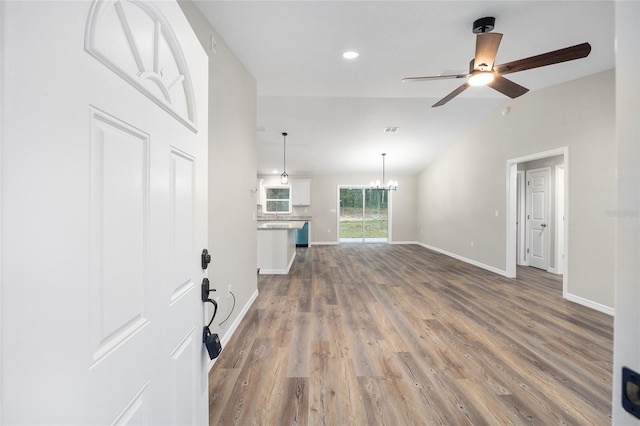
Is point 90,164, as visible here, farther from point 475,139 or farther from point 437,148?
point 437,148

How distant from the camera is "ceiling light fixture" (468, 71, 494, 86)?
7.85 feet

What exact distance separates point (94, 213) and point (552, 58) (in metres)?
2.97

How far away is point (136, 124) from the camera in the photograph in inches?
25.4

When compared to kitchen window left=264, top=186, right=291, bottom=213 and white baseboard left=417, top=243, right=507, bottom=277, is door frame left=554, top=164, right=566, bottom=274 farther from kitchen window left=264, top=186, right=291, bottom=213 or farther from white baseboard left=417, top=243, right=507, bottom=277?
kitchen window left=264, top=186, right=291, bottom=213

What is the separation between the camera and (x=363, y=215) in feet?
30.5

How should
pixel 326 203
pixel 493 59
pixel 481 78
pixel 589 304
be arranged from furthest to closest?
pixel 326 203 < pixel 589 304 < pixel 481 78 < pixel 493 59

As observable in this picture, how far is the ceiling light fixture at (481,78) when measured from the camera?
2.39m

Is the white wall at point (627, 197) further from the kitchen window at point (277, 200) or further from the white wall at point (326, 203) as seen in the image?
the kitchen window at point (277, 200)

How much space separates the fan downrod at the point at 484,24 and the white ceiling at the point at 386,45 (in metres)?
0.05

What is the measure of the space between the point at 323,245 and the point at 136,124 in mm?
8302

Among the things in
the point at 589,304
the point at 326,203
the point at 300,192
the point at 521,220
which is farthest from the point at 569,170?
the point at 300,192

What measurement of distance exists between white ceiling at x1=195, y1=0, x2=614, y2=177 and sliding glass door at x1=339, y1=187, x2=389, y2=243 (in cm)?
415

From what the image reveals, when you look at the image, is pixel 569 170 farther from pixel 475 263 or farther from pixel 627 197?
pixel 627 197

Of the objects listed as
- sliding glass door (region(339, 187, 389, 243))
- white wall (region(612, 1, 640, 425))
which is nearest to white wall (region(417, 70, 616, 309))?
sliding glass door (region(339, 187, 389, 243))
